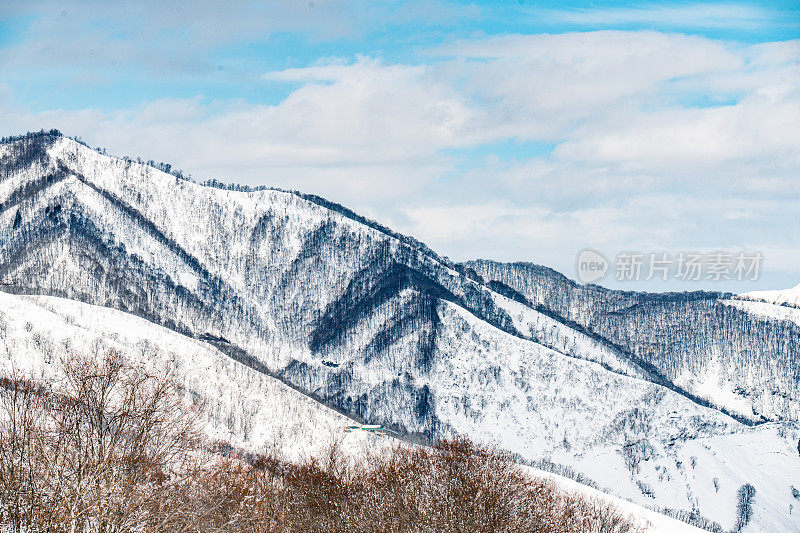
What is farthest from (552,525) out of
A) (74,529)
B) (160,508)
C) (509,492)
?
(74,529)

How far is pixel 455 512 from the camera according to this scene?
65562 mm

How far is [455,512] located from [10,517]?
3611cm

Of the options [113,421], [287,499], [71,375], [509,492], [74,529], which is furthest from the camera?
[287,499]

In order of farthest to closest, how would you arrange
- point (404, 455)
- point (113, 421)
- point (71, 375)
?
point (404, 455)
point (71, 375)
point (113, 421)

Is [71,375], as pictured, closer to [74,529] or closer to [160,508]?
[160,508]

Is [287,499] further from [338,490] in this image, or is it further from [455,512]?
[455,512]

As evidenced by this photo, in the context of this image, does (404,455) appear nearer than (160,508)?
No

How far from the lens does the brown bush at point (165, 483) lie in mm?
37438

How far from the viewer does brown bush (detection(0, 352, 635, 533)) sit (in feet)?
123

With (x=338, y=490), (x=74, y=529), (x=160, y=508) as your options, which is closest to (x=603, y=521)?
(x=338, y=490)

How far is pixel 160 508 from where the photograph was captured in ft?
146

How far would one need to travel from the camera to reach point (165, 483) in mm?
51344

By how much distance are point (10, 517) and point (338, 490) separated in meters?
50.0

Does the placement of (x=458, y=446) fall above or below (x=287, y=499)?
above
